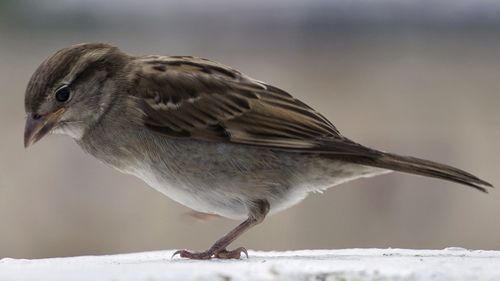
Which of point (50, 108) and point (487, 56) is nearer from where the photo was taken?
point (50, 108)

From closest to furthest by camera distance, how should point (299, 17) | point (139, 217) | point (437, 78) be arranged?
point (139, 217)
point (437, 78)
point (299, 17)

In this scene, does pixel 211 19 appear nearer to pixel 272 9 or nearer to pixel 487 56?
pixel 272 9

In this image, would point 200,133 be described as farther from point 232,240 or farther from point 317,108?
point 317,108

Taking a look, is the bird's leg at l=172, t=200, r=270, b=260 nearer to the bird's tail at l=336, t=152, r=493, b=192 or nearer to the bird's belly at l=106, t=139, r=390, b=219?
the bird's belly at l=106, t=139, r=390, b=219

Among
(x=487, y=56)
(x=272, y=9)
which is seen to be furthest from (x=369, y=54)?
(x=272, y=9)

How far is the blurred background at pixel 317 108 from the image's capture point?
967 centimetres

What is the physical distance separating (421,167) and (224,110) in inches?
31.3

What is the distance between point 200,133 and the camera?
4504mm

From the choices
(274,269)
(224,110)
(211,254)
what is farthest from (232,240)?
(274,269)

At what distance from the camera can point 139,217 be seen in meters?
10.1

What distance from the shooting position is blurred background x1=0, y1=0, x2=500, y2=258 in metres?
9.67

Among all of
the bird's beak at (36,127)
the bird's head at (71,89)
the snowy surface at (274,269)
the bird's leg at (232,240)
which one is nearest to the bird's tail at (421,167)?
the bird's leg at (232,240)

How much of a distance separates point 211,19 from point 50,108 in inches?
616

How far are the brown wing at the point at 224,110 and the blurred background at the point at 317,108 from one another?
52 centimetres
